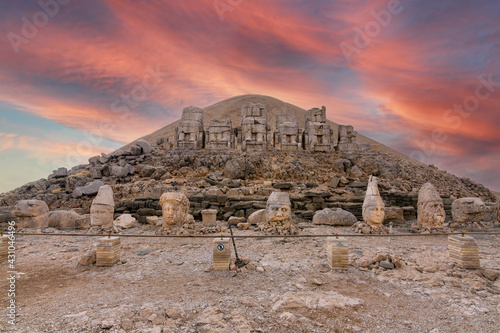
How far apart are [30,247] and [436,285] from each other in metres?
10.3

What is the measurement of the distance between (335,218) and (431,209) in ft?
11.5

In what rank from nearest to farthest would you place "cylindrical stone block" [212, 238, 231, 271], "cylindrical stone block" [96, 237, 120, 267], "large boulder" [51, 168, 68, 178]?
1. "cylindrical stone block" [212, 238, 231, 271]
2. "cylindrical stone block" [96, 237, 120, 267]
3. "large boulder" [51, 168, 68, 178]

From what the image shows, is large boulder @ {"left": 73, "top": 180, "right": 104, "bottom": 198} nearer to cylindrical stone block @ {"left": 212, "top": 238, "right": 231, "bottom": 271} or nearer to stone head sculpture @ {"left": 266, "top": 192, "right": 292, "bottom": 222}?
stone head sculpture @ {"left": 266, "top": 192, "right": 292, "bottom": 222}

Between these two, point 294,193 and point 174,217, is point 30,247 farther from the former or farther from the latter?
point 294,193

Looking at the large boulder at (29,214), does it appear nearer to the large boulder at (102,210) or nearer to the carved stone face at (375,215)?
the large boulder at (102,210)

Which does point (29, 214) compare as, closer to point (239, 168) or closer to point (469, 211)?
point (239, 168)

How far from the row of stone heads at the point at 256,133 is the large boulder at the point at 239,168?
2746 millimetres

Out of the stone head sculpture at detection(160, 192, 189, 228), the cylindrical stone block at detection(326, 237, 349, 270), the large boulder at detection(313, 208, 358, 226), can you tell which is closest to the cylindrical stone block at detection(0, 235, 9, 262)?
the stone head sculpture at detection(160, 192, 189, 228)

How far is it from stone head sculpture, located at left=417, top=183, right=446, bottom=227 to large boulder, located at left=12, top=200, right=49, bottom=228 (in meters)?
14.6

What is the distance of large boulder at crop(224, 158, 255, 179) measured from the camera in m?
15.5

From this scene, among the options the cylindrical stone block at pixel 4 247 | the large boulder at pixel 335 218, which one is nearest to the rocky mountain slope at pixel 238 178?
the large boulder at pixel 335 218

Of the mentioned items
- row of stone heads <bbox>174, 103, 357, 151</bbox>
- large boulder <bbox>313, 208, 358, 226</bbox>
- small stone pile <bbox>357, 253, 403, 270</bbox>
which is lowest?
small stone pile <bbox>357, 253, 403, 270</bbox>

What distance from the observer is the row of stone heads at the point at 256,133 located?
61.5 feet

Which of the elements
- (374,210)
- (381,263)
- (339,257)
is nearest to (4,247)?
(339,257)
